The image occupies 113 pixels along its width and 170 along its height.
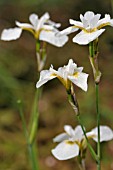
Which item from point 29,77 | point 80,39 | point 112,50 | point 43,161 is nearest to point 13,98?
point 29,77

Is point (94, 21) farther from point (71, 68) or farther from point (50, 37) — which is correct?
point (50, 37)

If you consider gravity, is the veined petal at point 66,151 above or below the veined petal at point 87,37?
below

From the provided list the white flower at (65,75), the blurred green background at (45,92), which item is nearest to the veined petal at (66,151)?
the white flower at (65,75)

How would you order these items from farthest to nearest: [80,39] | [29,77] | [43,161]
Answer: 1. [29,77]
2. [43,161]
3. [80,39]

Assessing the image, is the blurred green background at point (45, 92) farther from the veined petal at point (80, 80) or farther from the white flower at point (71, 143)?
the veined petal at point (80, 80)

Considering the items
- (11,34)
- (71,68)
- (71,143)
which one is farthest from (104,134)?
(11,34)

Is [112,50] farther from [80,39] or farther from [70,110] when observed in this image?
[80,39]

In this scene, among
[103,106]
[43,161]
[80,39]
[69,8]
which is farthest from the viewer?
[69,8]
